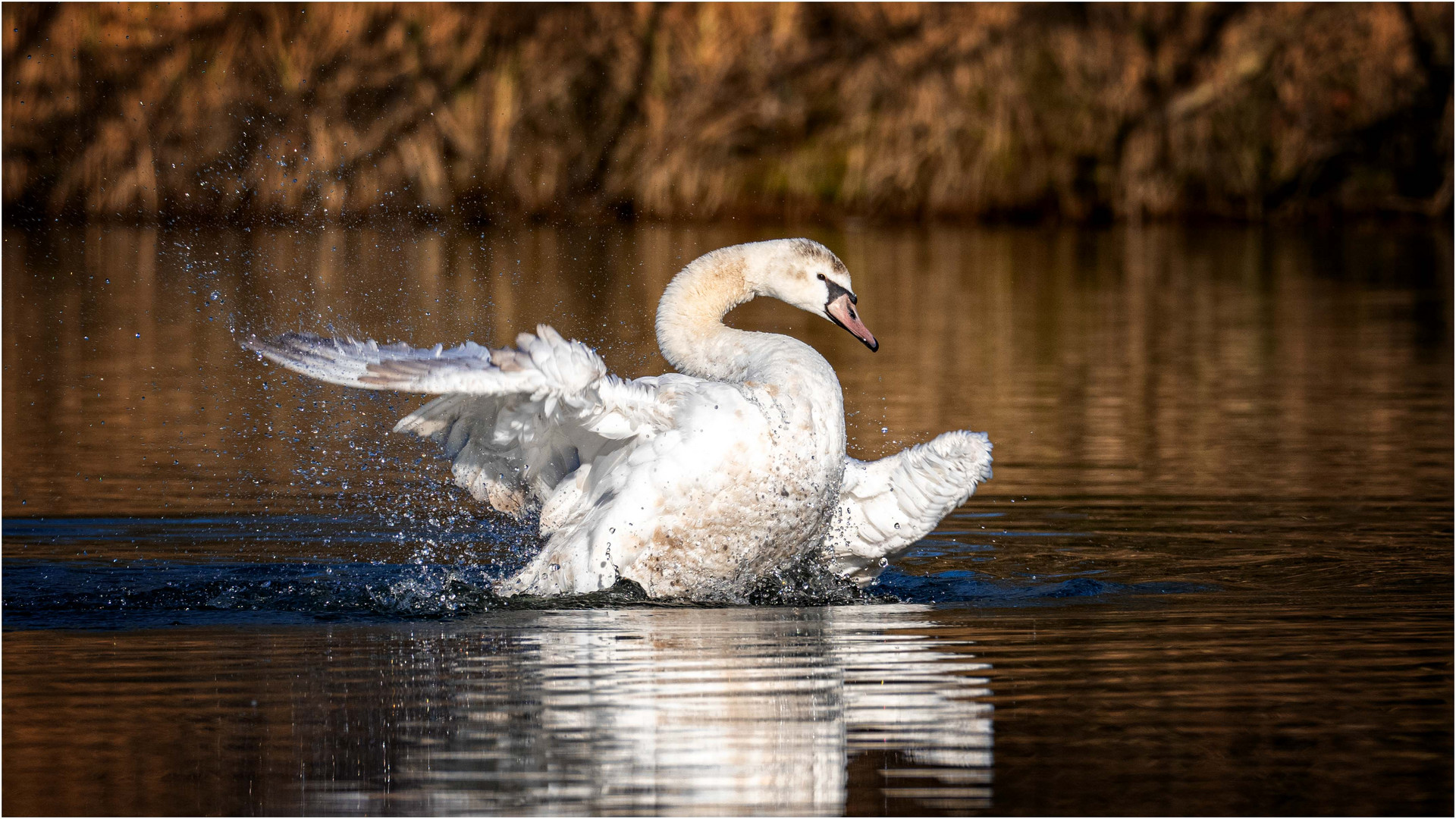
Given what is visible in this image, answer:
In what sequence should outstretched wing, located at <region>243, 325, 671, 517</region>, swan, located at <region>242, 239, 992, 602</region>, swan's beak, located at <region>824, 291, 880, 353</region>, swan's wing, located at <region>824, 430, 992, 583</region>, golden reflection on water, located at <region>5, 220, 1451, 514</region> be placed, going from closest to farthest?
1. outstretched wing, located at <region>243, 325, 671, 517</region>
2. swan, located at <region>242, 239, 992, 602</region>
3. swan's wing, located at <region>824, 430, 992, 583</region>
4. swan's beak, located at <region>824, 291, 880, 353</region>
5. golden reflection on water, located at <region>5, 220, 1451, 514</region>

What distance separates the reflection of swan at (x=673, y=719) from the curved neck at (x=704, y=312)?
3.43 feet

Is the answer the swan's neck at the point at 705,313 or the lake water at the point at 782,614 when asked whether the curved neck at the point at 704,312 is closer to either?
the swan's neck at the point at 705,313

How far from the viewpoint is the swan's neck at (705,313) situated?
296 inches

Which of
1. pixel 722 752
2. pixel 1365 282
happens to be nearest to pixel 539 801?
pixel 722 752

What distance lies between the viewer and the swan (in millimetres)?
6887

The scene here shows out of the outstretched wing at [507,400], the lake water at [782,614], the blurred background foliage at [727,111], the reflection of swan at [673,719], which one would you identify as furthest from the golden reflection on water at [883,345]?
the reflection of swan at [673,719]

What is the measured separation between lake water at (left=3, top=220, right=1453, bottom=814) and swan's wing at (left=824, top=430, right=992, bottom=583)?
0.21 metres

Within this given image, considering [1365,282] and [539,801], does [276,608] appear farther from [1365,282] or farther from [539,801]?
[1365,282]

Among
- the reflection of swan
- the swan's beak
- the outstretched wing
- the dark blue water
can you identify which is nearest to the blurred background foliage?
the dark blue water

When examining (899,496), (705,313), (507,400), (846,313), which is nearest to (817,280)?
(846,313)

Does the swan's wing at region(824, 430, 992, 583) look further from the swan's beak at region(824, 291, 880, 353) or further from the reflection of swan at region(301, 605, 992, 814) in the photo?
the reflection of swan at region(301, 605, 992, 814)

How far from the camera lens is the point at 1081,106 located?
27734mm

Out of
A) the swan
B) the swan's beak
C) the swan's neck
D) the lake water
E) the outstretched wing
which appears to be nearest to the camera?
the lake water

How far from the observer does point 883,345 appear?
1584 cm
